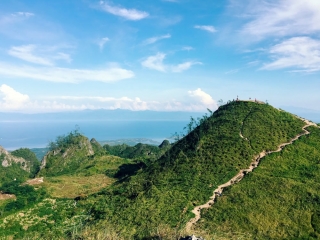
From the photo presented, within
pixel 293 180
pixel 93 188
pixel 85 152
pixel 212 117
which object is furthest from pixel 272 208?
pixel 85 152

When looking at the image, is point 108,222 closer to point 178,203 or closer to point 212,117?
point 178,203

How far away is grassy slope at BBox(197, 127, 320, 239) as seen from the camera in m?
31.6

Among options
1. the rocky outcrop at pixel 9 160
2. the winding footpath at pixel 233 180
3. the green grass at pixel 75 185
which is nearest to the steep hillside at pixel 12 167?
the rocky outcrop at pixel 9 160

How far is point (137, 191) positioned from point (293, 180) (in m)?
25.7

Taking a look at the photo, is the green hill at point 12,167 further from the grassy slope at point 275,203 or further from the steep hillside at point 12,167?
the grassy slope at point 275,203

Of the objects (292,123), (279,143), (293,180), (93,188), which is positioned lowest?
(93,188)

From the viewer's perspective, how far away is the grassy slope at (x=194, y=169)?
36188 millimetres

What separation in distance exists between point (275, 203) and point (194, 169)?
614 inches

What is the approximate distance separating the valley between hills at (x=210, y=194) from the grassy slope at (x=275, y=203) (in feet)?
0.43

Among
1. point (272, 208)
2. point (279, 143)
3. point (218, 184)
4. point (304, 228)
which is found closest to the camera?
point (304, 228)

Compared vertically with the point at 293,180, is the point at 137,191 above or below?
below

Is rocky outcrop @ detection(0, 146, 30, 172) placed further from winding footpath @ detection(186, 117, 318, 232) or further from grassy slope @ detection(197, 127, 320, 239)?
grassy slope @ detection(197, 127, 320, 239)

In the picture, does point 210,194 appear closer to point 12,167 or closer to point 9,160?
point 12,167

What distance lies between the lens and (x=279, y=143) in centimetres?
5069
